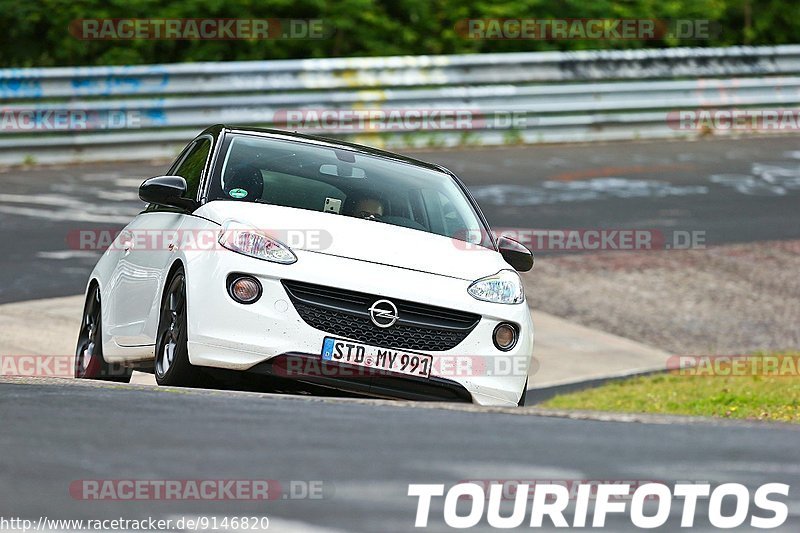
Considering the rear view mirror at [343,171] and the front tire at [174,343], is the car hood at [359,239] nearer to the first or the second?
the front tire at [174,343]

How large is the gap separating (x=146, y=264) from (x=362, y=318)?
1.61 metres

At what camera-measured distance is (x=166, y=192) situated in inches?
317

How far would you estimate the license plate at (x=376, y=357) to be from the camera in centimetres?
725

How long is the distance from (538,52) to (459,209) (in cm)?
1520

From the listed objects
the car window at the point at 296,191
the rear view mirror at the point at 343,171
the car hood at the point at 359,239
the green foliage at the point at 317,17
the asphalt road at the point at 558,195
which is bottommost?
the asphalt road at the point at 558,195

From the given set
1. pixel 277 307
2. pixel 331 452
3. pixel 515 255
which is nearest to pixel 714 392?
pixel 515 255

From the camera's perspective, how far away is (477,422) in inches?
242

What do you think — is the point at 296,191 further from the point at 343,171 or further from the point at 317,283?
the point at 317,283

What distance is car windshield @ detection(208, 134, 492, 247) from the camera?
8.24 m

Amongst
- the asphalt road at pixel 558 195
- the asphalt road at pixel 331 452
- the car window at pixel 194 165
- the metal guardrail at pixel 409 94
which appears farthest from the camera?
the metal guardrail at pixel 409 94

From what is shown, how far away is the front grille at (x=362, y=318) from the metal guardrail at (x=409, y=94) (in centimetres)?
1137

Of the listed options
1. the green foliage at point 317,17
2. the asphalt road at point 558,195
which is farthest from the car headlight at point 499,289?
the green foliage at point 317,17

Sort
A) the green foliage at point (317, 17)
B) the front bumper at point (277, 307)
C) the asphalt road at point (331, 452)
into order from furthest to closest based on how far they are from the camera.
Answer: the green foliage at point (317, 17), the front bumper at point (277, 307), the asphalt road at point (331, 452)

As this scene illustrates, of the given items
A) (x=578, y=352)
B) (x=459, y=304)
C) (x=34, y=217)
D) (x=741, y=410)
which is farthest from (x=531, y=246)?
(x=459, y=304)
